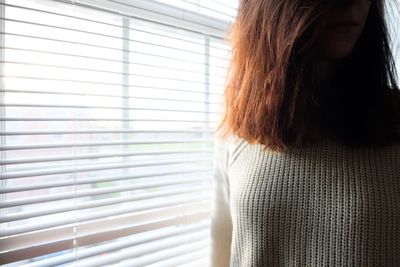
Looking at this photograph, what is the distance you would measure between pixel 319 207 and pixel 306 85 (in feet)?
0.90

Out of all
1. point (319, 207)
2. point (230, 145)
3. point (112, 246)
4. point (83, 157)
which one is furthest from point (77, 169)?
point (319, 207)

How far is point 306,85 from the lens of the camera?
2.55 feet

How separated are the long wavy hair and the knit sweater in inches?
1.5

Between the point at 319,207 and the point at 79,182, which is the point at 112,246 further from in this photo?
the point at 319,207

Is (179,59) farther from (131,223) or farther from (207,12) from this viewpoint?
(131,223)

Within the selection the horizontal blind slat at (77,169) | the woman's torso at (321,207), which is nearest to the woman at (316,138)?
the woman's torso at (321,207)

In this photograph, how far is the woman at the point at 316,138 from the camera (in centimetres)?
68

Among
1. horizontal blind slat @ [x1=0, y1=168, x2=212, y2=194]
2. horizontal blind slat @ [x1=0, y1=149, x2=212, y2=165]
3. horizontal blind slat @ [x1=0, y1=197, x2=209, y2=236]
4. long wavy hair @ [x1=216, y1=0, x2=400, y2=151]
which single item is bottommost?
horizontal blind slat @ [x1=0, y1=197, x2=209, y2=236]

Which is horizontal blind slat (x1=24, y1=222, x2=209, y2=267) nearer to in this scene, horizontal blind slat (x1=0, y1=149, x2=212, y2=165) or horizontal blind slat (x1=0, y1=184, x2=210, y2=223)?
horizontal blind slat (x1=0, y1=184, x2=210, y2=223)

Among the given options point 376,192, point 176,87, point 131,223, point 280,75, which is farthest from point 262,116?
point 131,223

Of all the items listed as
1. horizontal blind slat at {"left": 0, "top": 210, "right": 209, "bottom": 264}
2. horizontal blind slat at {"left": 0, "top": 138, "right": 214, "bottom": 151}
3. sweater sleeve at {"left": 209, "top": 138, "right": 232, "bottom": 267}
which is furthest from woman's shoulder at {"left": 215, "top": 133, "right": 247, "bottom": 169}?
horizontal blind slat at {"left": 0, "top": 210, "right": 209, "bottom": 264}

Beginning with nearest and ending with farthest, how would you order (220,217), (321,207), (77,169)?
(321,207) < (77,169) < (220,217)

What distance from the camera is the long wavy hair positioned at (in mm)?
744

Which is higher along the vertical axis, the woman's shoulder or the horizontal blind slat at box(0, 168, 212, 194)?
the woman's shoulder
